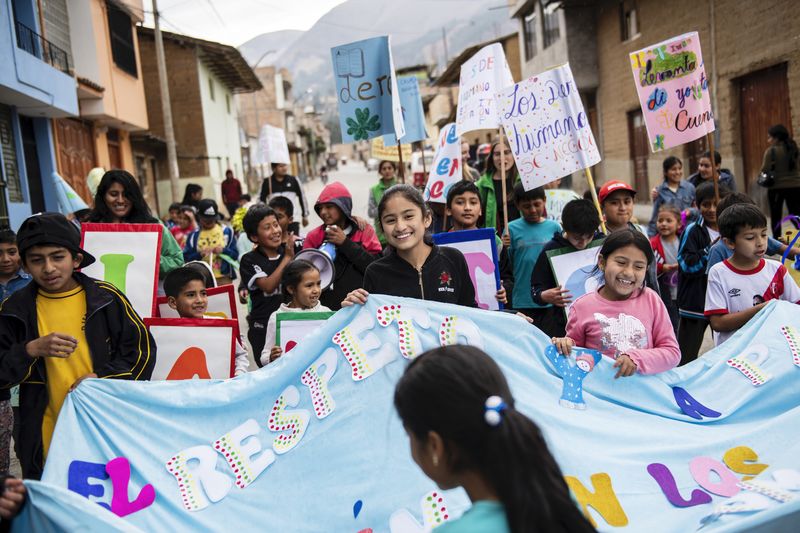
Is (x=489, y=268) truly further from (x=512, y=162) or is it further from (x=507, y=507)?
(x=507, y=507)

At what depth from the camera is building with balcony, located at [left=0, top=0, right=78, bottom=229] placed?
12875mm

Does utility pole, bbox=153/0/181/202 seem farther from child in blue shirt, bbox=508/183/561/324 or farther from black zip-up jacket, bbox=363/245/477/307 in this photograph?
black zip-up jacket, bbox=363/245/477/307

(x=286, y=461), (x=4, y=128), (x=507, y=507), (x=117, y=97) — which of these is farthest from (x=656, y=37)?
(x=507, y=507)

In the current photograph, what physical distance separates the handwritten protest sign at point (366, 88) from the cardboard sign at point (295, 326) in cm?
312

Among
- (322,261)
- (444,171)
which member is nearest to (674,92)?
(444,171)

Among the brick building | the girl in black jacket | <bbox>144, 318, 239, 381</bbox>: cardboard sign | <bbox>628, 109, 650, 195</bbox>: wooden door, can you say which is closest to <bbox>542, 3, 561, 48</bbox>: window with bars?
the brick building

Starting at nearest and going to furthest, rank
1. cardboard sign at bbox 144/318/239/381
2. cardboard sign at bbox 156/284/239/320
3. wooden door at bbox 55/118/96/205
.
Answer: cardboard sign at bbox 144/318/239/381 < cardboard sign at bbox 156/284/239/320 < wooden door at bbox 55/118/96/205

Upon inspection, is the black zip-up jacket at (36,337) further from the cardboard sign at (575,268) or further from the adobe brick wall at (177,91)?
the adobe brick wall at (177,91)

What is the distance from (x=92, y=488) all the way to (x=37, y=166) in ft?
48.3

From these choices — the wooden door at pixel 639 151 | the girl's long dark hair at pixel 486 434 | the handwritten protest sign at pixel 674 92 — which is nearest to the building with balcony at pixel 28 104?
the handwritten protest sign at pixel 674 92

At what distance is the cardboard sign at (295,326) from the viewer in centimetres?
460

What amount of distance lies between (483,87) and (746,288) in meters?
3.58

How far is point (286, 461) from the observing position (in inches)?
140

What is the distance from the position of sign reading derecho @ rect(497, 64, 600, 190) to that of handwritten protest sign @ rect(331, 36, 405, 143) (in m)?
1.48
